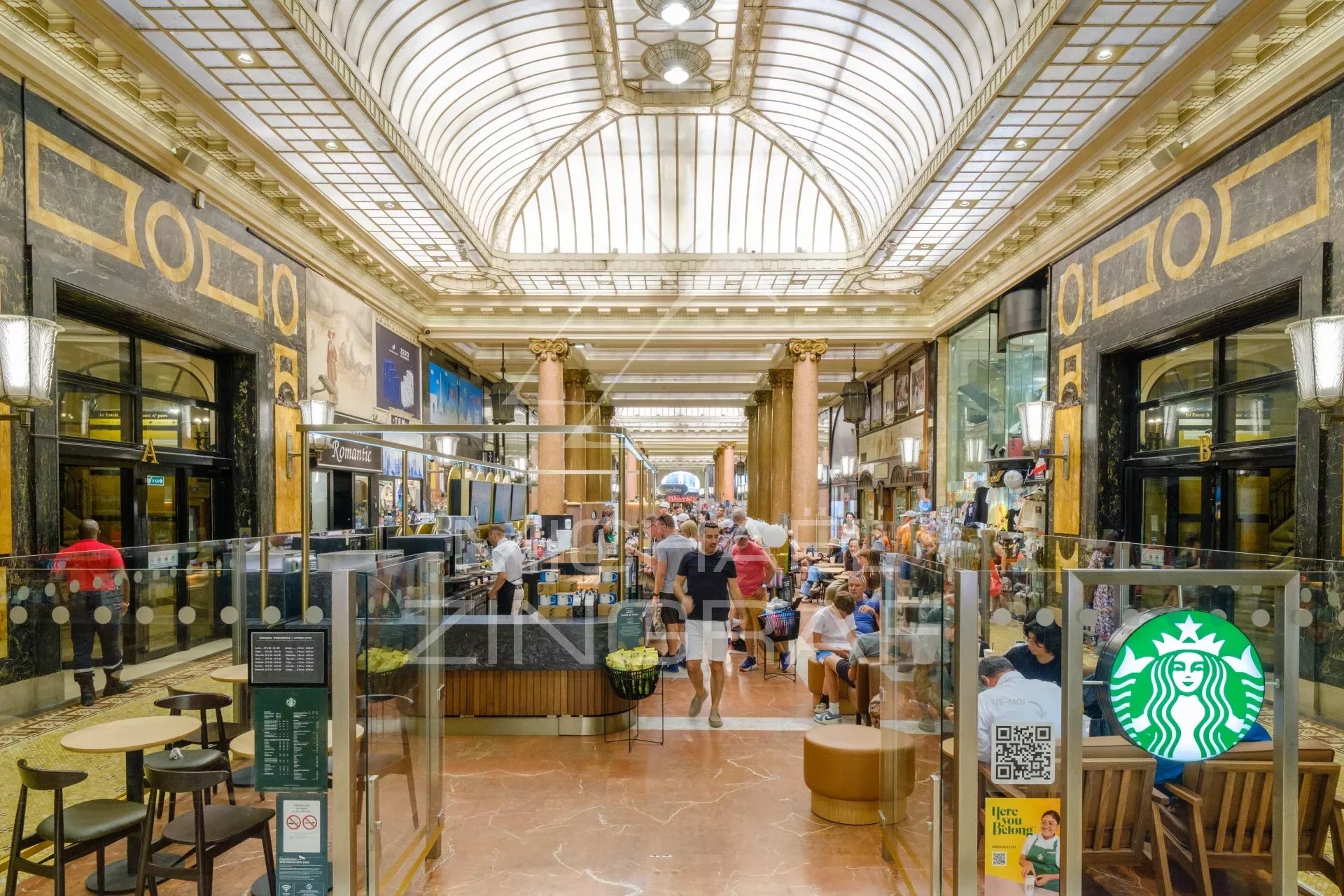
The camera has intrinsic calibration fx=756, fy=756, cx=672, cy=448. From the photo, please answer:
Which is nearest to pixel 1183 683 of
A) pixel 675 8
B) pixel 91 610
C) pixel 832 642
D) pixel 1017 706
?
pixel 1017 706

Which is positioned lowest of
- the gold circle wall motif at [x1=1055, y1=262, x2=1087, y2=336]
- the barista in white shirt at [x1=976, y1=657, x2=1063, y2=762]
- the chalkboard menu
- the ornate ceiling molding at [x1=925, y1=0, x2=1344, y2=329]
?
the barista in white shirt at [x1=976, y1=657, x2=1063, y2=762]

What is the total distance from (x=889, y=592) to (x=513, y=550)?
15.9 feet

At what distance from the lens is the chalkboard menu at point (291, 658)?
2637 millimetres

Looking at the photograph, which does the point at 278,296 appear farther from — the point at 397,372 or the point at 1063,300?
the point at 1063,300

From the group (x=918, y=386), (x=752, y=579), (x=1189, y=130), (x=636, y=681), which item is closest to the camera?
(x=636, y=681)

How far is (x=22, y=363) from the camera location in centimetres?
483

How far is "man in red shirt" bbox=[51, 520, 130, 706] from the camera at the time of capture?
357cm

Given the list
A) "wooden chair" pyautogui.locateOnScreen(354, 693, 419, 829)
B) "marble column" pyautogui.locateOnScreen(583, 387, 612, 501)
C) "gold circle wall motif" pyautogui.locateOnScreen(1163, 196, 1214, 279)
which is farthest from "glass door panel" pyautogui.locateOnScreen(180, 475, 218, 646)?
"marble column" pyautogui.locateOnScreen(583, 387, 612, 501)

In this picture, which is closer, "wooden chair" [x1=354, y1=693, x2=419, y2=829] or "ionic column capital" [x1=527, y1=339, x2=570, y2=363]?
"wooden chair" [x1=354, y1=693, x2=419, y2=829]

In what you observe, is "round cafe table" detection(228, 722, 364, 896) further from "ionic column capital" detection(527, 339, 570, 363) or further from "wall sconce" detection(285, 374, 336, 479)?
"ionic column capital" detection(527, 339, 570, 363)

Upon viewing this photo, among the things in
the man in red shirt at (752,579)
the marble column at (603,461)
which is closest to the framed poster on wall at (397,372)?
the marble column at (603,461)

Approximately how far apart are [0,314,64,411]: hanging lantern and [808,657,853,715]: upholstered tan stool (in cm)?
572

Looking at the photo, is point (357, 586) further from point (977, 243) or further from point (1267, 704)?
point (977, 243)

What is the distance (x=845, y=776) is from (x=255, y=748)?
2.86 meters
